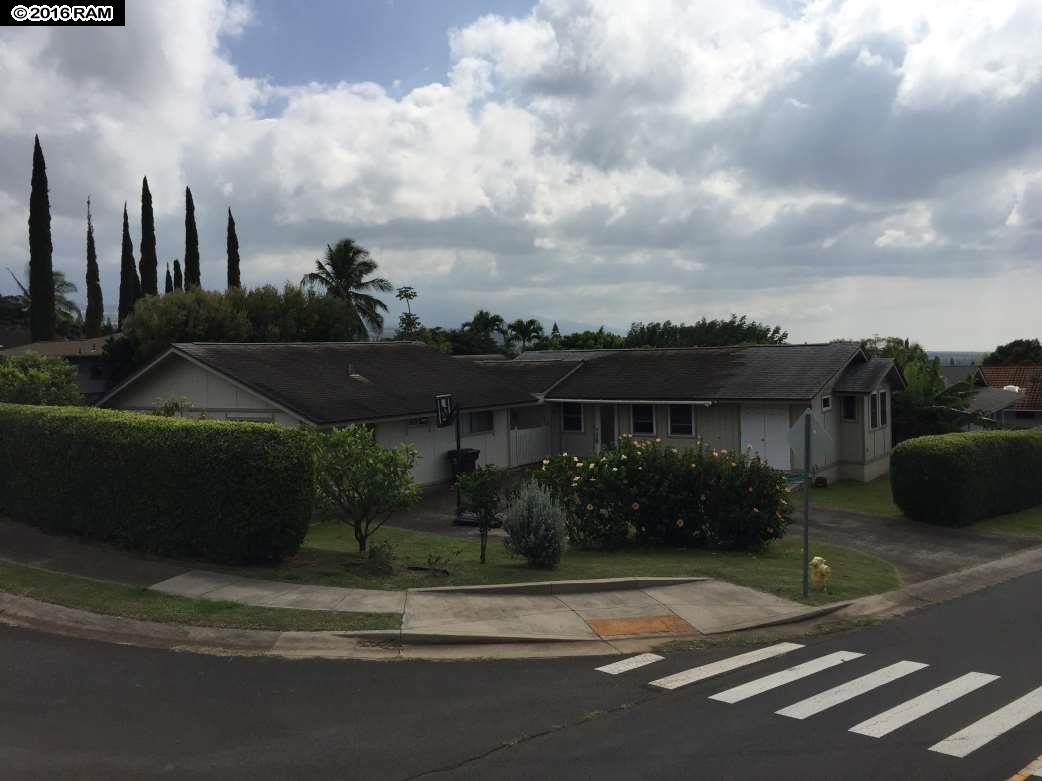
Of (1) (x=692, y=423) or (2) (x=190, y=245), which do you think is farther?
(2) (x=190, y=245)

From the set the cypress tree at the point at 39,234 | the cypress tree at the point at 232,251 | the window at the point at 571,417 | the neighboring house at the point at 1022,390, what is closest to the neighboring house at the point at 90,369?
the cypress tree at the point at 39,234

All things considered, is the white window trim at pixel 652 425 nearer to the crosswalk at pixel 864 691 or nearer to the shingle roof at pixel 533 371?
the shingle roof at pixel 533 371

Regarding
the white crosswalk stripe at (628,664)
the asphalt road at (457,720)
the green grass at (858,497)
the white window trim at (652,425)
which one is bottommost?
the green grass at (858,497)

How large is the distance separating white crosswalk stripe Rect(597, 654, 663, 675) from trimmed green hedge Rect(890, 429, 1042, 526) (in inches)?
581

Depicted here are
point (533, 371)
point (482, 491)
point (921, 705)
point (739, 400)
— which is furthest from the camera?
point (533, 371)

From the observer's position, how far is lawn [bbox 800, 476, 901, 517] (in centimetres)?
2419

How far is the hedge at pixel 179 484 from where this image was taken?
1172 centimetres

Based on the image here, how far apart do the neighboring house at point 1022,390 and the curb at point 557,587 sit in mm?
37785

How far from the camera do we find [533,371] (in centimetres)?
3409

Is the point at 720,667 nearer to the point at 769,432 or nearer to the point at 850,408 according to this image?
the point at 769,432

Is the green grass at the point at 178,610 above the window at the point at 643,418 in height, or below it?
below

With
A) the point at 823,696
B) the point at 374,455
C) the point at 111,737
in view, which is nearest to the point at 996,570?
the point at 823,696

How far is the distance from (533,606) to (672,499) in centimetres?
592

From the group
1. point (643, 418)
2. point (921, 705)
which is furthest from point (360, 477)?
point (643, 418)
